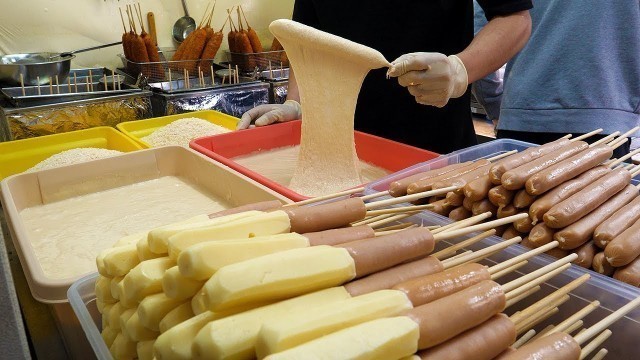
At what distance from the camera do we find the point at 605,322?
786mm

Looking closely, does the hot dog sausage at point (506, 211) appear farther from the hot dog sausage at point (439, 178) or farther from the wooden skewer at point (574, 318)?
the wooden skewer at point (574, 318)

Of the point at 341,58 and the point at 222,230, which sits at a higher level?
the point at 341,58

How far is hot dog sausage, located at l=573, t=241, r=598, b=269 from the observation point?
1011 millimetres

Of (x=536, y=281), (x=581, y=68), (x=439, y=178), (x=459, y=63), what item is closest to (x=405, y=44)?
(x=459, y=63)

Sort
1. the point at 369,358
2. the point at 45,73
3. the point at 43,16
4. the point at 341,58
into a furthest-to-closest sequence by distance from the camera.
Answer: the point at 43,16 → the point at 45,73 → the point at 341,58 → the point at 369,358

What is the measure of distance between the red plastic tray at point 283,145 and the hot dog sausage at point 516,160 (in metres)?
0.51

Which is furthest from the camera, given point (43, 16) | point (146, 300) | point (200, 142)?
point (43, 16)

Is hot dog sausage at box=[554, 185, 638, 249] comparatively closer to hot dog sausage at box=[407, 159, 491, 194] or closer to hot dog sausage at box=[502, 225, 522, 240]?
hot dog sausage at box=[502, 225, 522, 240]

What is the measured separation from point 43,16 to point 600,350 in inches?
156

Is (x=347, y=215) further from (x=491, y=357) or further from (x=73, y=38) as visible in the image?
(x=73, y=38)

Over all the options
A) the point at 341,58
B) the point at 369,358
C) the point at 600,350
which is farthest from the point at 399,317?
the point at 341,58

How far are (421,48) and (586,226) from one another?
1.37m

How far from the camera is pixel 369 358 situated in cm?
57

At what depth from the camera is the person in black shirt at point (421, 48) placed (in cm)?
189
